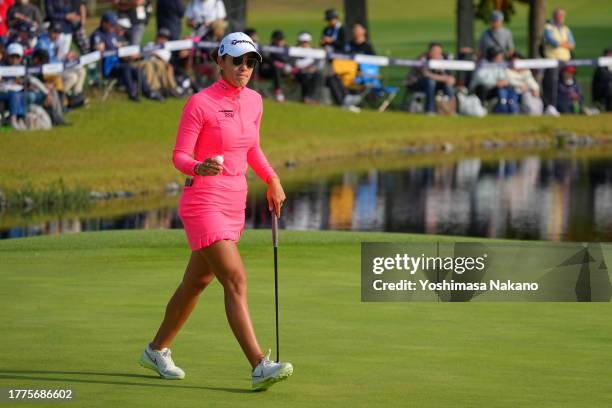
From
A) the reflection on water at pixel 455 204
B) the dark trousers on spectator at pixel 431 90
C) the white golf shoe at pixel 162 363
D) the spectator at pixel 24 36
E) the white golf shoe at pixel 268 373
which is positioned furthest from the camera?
the dark trousers on spectator at pixel 431 90

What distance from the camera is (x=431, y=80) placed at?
104ft

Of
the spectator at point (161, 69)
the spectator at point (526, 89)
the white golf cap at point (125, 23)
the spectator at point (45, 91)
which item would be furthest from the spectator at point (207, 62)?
the spectator at point (526, 89)

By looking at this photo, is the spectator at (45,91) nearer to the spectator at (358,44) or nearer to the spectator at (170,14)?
the spectator at (170,14)

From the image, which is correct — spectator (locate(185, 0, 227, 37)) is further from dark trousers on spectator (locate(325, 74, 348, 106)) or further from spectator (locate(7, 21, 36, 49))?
spectator (locate(7, 21, 36, 49))

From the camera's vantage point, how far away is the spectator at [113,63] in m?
27.5

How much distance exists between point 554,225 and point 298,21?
5417 centimetres

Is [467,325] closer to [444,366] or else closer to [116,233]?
[444,366]

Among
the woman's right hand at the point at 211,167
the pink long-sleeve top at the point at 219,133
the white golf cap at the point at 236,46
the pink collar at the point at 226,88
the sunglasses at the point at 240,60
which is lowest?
the woman's right hand at the point at 211,167

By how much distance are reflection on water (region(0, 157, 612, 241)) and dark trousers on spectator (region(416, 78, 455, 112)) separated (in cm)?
278

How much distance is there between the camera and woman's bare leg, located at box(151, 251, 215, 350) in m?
8.51

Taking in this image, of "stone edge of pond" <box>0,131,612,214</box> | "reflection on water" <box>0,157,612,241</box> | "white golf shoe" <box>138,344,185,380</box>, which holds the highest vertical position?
"white golf shoe" <box>138,344,185,380</box>

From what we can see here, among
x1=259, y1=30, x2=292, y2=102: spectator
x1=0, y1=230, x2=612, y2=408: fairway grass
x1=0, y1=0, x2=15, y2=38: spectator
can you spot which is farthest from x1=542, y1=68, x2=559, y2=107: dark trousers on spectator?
x1=0, y1=230, x2=612, y2=408: fairway grass

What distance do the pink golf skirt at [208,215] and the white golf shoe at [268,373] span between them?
26.3 inches

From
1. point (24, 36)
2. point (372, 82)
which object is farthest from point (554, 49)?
point (24, 36)
